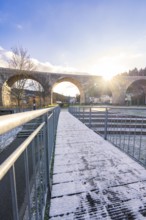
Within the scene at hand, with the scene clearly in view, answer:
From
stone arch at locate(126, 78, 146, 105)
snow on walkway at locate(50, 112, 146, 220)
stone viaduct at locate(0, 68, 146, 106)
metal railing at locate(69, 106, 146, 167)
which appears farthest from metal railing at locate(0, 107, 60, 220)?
stone arch at locate(126, 78, 146, 105)

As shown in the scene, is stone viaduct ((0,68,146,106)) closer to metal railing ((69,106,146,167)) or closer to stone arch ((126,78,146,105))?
stone arch ((126,78,146,105))

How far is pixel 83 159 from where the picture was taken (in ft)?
8.51

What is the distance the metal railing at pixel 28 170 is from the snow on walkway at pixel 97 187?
219 mm

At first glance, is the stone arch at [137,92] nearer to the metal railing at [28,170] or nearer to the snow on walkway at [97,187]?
the snow on walkway at [97,187]

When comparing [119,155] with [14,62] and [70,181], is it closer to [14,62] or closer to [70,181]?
[70,181]

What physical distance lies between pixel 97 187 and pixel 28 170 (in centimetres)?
117

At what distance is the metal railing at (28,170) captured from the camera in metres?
0.58

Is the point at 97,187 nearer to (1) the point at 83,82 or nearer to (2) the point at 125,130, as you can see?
(2) the point at 125,130

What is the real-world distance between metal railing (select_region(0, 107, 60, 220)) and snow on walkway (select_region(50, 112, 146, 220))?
0.72 feet

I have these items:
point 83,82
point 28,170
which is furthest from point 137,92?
point 28,170

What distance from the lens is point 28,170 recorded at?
0.93 metres

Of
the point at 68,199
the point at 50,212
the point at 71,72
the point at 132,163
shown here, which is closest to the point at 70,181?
the point at 68,199

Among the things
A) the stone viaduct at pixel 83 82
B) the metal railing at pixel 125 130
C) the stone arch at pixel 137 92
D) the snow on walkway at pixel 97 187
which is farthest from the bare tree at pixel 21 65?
the stone arch at pixel 137 92

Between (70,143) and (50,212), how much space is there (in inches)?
88.0
